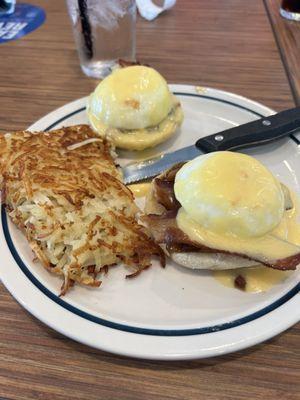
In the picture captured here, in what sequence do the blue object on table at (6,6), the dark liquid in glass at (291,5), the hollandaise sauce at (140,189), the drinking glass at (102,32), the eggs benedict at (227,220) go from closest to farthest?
the eggs benedict at (227,220) < the hollandaise sauce at (140,189) < the drinking glass at (102,32) < the dark liquid in glass at (291,5) < the blue object on table at (6,6)

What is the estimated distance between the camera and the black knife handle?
1.33 metres

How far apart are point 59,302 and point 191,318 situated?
1.00 feet

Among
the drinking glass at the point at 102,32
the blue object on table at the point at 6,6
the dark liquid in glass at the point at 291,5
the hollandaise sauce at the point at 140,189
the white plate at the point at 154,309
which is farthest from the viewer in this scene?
the blue object on table at the point at 6,6

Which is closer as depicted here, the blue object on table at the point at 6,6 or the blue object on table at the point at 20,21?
the blue object on table at the point at 20,21

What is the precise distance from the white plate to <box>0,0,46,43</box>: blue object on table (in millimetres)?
1489

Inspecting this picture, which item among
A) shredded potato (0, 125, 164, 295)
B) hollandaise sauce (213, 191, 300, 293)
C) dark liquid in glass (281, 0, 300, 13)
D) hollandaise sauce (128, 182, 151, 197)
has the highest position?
dark liquid in glass (281, 0, 300, 13)

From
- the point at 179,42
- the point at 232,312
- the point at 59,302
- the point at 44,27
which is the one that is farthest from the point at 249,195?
the point at 44,27

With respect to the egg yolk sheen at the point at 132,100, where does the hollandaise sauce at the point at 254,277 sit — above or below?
below

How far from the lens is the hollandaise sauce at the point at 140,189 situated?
1290 mm

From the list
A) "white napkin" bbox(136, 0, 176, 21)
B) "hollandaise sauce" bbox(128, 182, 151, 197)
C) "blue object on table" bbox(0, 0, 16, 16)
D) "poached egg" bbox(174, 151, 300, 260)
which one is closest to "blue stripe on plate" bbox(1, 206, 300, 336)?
"poached egg" bbox(174, 151, 300, 260)

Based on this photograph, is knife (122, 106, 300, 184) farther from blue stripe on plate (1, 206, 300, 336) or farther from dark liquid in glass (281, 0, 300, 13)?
dark liquid in glass (281, 0, 300, 13)

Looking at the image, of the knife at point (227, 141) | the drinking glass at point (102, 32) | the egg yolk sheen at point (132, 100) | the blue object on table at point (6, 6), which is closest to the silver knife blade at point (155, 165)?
the knife at point (227, 141)

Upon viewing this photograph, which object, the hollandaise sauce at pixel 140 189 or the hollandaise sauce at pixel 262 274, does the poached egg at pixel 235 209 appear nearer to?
the hollandaise sauce at pixel 262 274

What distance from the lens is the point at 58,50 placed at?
83.2 inches
